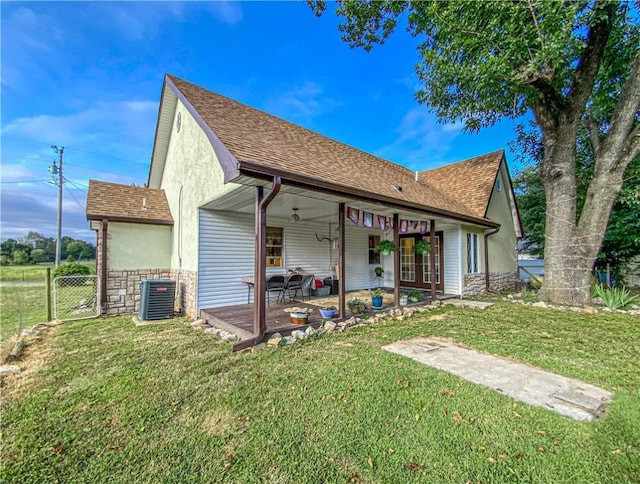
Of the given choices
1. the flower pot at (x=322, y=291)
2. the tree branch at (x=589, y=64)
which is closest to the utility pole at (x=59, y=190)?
the flower pot at (x=322, y=291)

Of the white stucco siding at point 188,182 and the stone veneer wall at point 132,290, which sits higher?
the white stucco siding at point 188,182

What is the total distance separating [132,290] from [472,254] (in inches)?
448

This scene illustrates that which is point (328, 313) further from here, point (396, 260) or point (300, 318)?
point (396, 260)

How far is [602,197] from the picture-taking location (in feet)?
24.5

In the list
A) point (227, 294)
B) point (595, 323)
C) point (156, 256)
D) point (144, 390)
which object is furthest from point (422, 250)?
point (156, 256)

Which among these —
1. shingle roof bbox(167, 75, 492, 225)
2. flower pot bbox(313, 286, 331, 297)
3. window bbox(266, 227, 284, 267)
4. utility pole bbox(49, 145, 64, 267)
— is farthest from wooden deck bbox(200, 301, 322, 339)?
utility pole bbox(49, 145, 64, 267)

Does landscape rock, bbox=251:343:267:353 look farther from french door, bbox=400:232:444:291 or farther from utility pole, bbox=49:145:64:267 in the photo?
utility pole, bbox=49:145:64:267

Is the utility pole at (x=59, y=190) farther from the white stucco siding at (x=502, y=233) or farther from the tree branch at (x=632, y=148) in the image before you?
the tree branch at (x=632, y=148)

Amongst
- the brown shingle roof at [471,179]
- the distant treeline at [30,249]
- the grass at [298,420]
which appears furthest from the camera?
the distant treeline at [30,249]

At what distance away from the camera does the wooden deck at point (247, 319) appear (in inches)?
193

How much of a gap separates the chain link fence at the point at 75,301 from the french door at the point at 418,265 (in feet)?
33.4

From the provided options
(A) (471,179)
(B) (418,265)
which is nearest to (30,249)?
(B) (418,265)

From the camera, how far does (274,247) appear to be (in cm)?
852

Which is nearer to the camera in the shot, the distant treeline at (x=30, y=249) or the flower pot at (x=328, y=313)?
the flower pot at (x=328, y=313)
